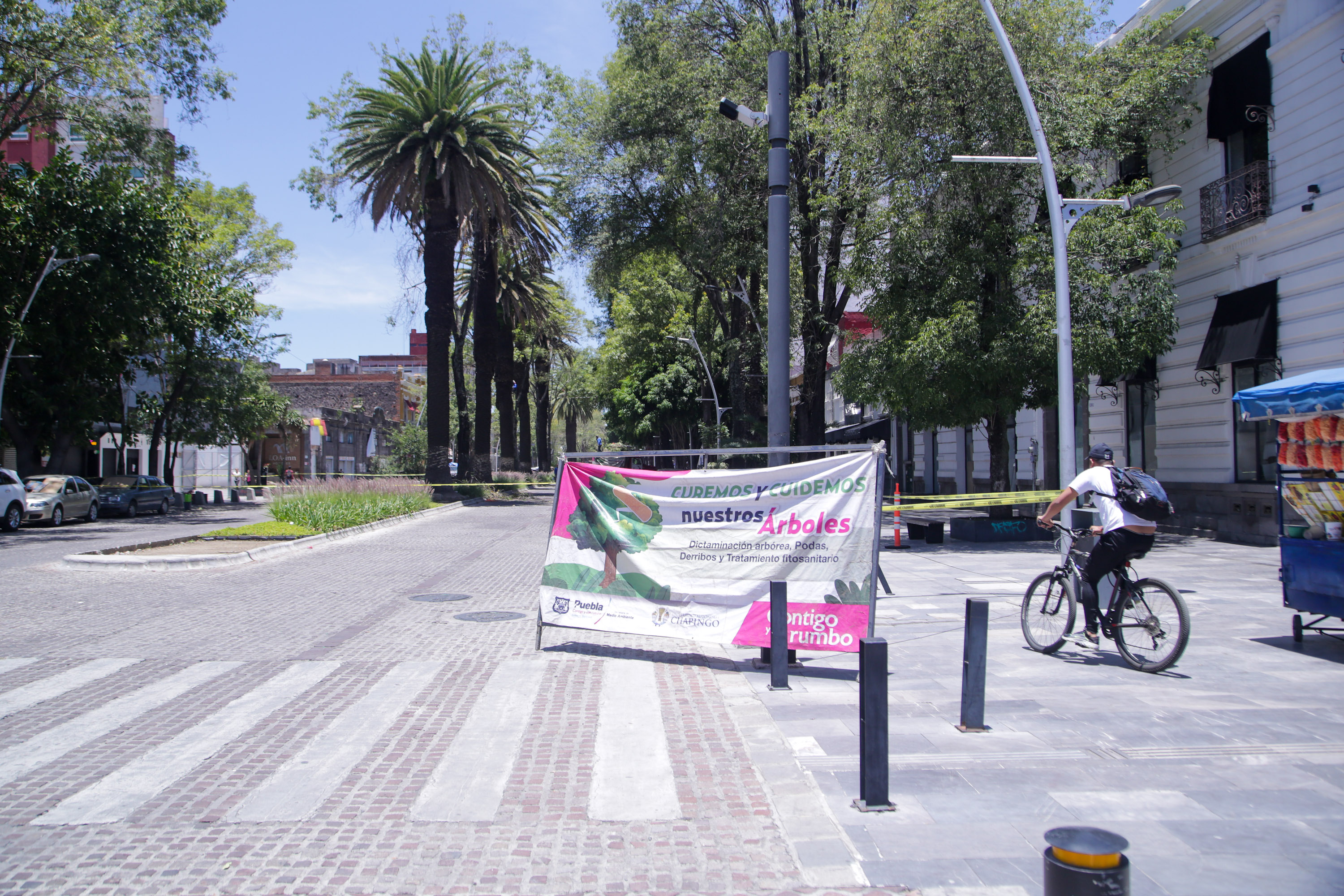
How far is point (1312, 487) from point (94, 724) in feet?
33.5

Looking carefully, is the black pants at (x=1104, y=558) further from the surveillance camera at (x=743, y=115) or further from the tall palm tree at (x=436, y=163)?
the tall palm tree at (x=436, y=163)

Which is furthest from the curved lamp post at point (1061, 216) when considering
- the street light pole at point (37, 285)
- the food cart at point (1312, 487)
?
the street light pole at point (37, 285)

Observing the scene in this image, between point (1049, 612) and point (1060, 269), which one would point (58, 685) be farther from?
point (1060, 269)

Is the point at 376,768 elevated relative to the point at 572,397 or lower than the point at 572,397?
lower

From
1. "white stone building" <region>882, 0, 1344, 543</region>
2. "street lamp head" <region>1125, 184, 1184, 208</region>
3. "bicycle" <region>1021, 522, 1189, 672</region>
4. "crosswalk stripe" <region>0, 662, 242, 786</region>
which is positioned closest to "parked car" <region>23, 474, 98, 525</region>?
"crosswalk stripe" <region>0, 662, 242, 786</region>

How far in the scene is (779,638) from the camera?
7188 millimetres

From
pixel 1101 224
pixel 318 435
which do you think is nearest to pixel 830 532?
pixel 1101 224

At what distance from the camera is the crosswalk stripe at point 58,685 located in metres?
6.64

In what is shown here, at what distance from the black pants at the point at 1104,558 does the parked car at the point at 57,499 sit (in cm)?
2906

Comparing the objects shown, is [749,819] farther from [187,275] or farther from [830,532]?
[187,275]

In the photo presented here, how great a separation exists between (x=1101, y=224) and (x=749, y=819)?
1740 centimetres

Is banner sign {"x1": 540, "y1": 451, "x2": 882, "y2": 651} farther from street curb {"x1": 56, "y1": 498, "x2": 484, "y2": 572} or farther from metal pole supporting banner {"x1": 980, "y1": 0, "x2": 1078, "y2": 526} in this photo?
street curb {"x1": 56, "y1": 498, "x2": 484, "y2": 572}

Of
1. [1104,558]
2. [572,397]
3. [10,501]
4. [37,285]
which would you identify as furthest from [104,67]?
[572,397]

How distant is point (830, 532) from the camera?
7594mm
